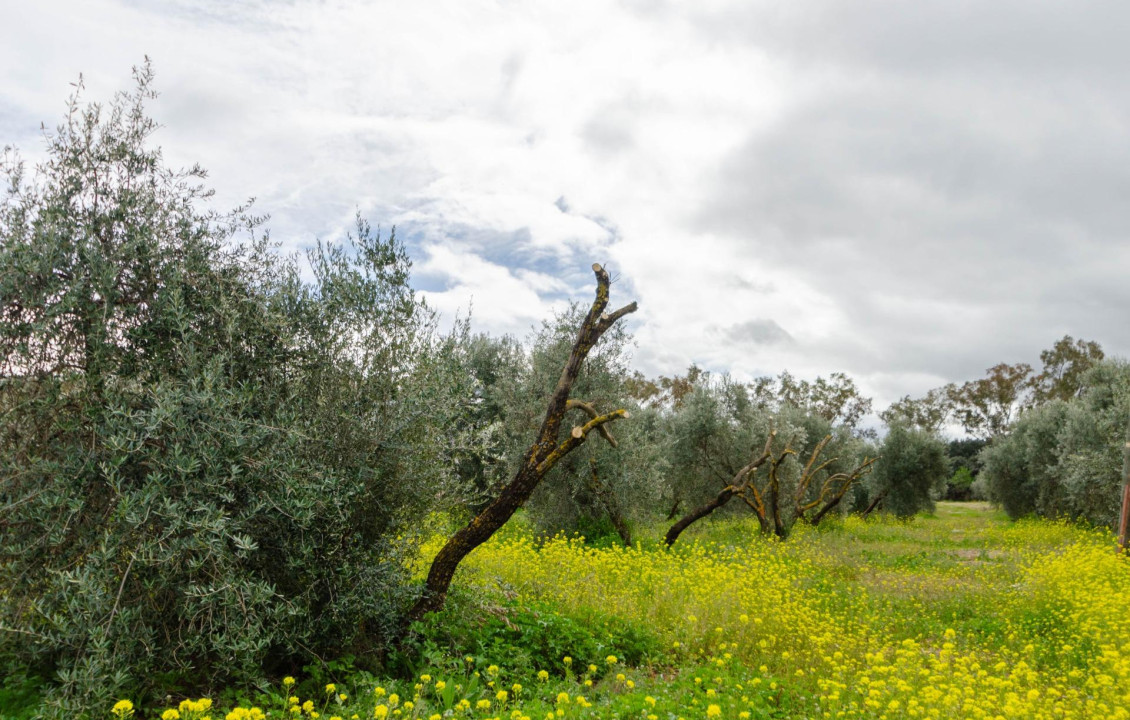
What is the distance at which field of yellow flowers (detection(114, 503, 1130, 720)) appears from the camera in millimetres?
5887

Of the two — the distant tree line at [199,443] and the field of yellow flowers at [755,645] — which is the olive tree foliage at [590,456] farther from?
the distant tree line at [199,443]

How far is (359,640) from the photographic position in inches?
273

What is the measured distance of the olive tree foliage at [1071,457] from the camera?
22797 millimetres

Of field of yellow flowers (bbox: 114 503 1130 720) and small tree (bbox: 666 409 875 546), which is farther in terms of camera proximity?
small tree (bbox: 666 409 875 546)

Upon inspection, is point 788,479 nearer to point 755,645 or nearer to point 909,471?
point 909,471

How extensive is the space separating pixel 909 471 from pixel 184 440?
118 ft

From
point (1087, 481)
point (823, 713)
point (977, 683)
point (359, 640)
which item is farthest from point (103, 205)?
point (1087, 481)

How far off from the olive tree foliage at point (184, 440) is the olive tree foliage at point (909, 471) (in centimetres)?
3304

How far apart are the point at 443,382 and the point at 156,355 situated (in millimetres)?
2753

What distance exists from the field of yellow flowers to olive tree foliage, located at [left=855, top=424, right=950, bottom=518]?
58.3ft

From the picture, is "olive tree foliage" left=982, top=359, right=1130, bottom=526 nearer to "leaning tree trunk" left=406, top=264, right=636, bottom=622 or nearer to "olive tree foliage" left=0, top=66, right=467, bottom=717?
"leaning tree trunk" left=406, top=264, right=636, bottom=622

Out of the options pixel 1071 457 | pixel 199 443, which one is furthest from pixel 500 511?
pixel 1071 457

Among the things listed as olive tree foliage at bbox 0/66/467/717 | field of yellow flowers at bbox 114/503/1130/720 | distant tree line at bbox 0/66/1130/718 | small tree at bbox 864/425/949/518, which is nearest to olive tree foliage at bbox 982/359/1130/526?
small tree at bbox 864/425/949/518

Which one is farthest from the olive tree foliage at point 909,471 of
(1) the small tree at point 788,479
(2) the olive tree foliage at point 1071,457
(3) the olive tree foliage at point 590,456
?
(3) the olive tree foliage at point 590,456
